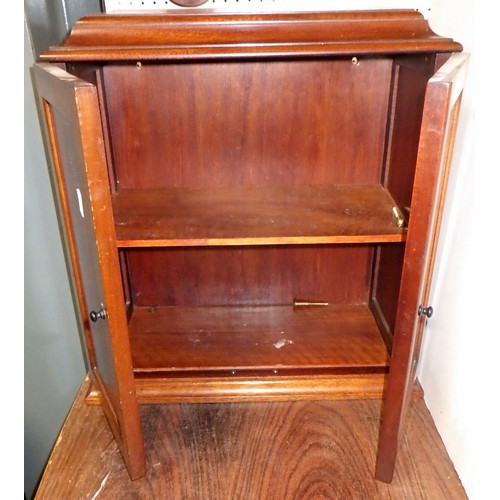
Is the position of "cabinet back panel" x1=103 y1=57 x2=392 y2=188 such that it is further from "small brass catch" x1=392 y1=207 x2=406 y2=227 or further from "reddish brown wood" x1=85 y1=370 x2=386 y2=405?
"reddish brown wood" x1=85 y1=370 x2=386 y2=405

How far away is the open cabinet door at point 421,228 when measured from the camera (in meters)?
0.65

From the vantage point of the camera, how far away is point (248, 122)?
45.1 inches

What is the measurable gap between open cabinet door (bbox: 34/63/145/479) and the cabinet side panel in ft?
1.62

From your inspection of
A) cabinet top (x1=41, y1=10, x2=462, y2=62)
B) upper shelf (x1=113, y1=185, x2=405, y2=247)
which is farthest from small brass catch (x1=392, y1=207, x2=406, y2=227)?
cabinet top (x1=41, y1=10, x2=462, y2=62)

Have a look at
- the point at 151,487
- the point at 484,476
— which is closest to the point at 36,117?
the point at 151,487

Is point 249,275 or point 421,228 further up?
point 421,228

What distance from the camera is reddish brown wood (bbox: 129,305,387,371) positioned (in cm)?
116

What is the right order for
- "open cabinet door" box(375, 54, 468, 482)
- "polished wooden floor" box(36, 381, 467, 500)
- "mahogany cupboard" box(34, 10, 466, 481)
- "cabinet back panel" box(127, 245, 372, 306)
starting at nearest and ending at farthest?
"open cabinet door" box(375, 54, 468, 482) → "mahogany cupboard" box(34, 10, 466, 481) → "polished wooden floor" box(36, 381, 467, 500) → "cabinet back panel" box(127, 245, 372, 306)

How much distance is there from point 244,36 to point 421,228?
0.44m

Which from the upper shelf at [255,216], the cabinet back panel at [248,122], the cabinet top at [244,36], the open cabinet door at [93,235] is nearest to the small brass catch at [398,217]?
the upper shelf at [255,216]

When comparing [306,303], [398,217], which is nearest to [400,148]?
[398,217]

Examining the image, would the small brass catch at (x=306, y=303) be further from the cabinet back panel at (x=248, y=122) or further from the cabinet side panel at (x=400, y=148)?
the cabinet back panel at (x=248, y=122)

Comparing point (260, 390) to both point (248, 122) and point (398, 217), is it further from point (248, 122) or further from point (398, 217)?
point (248, 122)

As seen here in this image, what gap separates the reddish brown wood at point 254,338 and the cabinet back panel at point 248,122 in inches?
13.6
